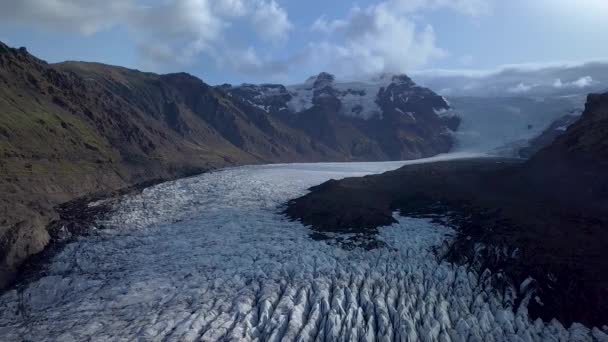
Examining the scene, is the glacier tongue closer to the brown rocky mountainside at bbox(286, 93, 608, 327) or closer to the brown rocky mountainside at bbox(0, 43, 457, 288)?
the brown rocky mountainside at bbox(286, 93, 608, 327)

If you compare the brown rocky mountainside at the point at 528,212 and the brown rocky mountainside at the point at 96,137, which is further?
the brown rocky mountainside at the point at 96,137

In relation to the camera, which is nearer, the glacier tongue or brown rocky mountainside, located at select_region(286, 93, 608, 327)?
the glacier tongue

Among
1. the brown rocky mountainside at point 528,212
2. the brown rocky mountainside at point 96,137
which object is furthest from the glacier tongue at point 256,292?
the brown rocky mountainside at point 96,137

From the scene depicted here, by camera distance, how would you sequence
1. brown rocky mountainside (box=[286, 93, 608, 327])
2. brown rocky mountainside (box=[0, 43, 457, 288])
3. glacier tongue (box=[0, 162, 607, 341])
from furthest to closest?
brown rocky mountainside (box=[0, 43, 457, 288]) < brown rocky mountainside (box=[286, 93, 608, 327]) < glacier tongue (box=[0, 162, 607, 341])

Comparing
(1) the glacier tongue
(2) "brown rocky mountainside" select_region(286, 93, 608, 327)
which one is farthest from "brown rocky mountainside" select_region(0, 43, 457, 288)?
(2) "brown rocky mountainside" select_region(286, 93, 608, 327)

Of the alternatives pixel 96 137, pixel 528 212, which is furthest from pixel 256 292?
pixel 96 137

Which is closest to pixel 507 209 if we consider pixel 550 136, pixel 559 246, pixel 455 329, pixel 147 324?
pixel 559 246

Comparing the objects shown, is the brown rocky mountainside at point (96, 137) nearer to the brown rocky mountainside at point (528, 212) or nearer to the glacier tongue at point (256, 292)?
the glacier tongue at point (256, 292)
